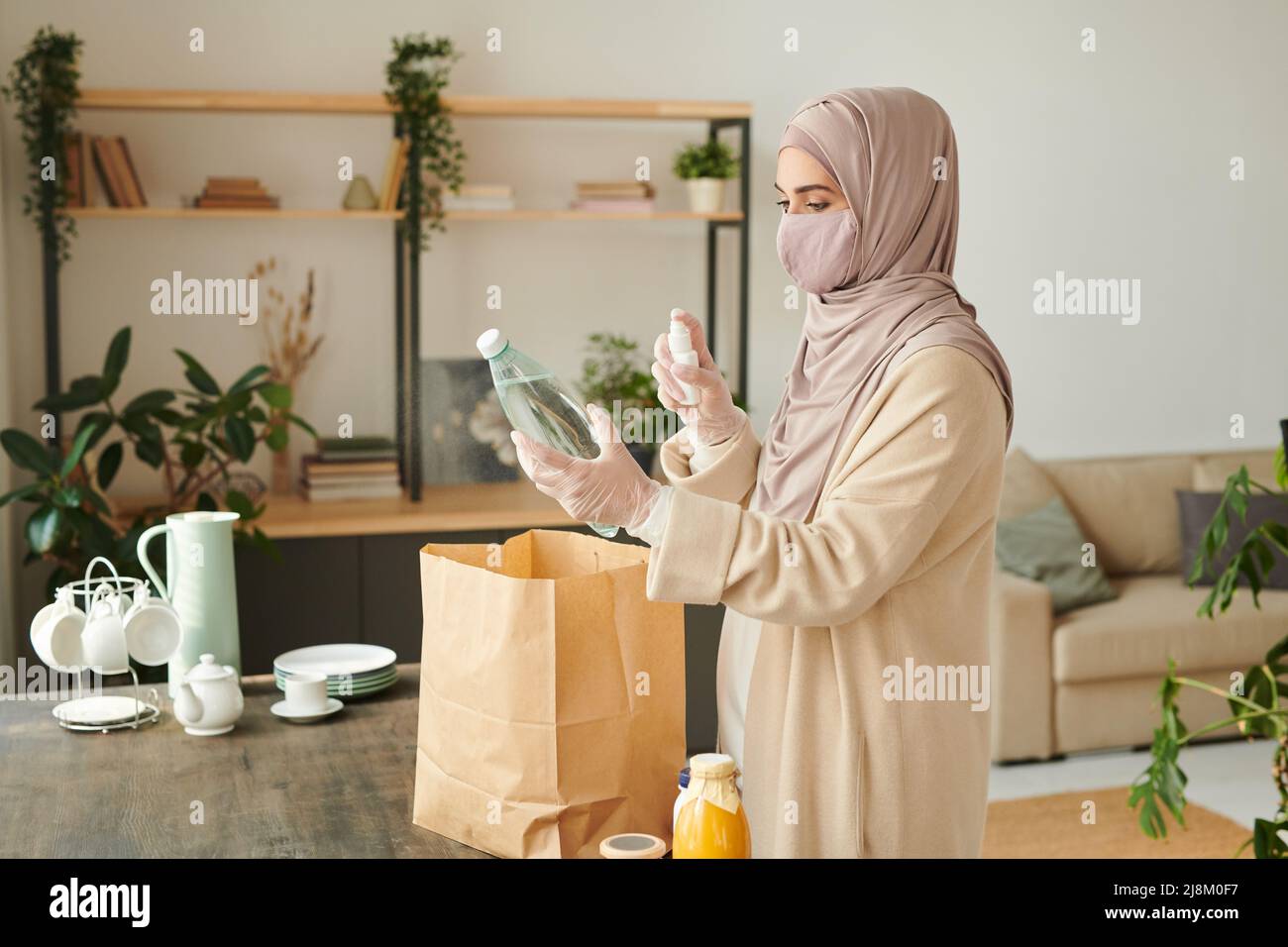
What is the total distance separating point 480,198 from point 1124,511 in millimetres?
2249

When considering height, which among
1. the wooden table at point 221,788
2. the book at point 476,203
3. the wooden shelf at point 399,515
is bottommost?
the wooden shelf at point 399,515

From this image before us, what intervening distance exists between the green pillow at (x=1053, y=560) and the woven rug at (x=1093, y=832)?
63 cm

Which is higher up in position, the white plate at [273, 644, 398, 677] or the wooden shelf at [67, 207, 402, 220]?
the wooden shelf at [67, 207, 402, 220]

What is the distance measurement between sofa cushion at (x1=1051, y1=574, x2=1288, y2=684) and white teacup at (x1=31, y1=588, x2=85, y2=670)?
109 inches

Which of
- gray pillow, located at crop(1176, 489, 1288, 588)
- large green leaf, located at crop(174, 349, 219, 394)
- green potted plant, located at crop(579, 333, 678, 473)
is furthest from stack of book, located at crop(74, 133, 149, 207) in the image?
gray pillow, located at crop(1176, 489, 1288, 588)

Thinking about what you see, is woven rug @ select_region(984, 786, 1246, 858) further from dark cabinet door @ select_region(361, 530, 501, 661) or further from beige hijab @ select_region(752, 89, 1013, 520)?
beige hijab @ select_region(752, 89, 1013, 520)

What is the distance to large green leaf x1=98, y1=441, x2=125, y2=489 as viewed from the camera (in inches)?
125

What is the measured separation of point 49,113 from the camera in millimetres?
3445

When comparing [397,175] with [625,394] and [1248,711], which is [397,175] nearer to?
[625,394]

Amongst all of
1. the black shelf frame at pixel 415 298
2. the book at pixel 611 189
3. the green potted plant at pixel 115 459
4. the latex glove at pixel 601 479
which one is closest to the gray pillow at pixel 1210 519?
the black shelf frame at pixel 415 298

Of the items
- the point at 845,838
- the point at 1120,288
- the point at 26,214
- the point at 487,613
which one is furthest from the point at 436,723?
the point at 1120,288

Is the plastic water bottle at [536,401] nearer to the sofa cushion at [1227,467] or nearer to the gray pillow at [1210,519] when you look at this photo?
the gray pillow at [1210,519]

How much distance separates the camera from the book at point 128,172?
357 centimetres

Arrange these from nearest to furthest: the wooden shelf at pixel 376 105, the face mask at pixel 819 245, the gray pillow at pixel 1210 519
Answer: the face mask at pixel 819 245 → the wooden shelf at pixel 376 105 → the gray pillow at pixel 1210 519
